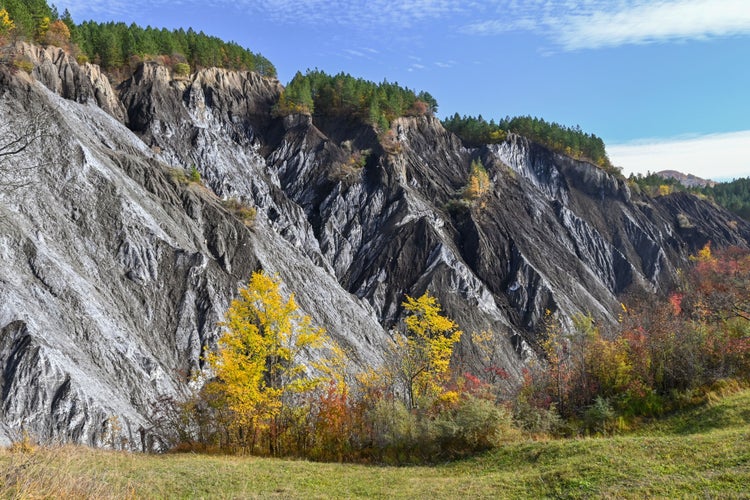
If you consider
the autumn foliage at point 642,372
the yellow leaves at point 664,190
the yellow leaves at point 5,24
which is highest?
the yellow leaves at point 5,24

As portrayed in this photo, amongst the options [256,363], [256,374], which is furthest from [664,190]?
[256,374]

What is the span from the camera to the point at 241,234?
4400 cm

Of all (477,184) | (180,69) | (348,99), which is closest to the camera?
(180,69)

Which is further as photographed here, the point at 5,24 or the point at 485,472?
the point at 5,24

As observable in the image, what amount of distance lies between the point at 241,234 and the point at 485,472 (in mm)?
36321

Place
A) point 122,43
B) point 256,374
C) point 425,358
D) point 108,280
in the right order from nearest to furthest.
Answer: point 256,374
point 425,358
point 108,280
point 122,43

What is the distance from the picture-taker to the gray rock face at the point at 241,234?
24.6 metres

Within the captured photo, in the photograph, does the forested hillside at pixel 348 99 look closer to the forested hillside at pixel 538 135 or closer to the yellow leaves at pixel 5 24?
the forested hillside at pixel 538 135

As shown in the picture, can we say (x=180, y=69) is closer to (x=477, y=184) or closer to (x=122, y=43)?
(x=122, y=43)

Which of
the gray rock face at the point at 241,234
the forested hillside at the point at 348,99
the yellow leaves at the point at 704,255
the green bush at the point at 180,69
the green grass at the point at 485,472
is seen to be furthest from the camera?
the yellow leaves at the point at 704,255

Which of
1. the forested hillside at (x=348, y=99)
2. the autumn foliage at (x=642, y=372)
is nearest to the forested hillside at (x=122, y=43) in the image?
the forested hillside at (x=348, y=99)

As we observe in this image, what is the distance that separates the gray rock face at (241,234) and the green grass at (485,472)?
32.9ft

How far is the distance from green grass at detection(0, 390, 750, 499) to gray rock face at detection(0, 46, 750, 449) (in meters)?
10.0

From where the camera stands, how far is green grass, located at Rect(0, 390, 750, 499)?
796 cm
